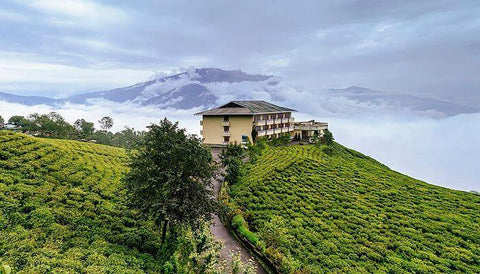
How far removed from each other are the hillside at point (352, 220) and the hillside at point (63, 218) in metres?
8.77

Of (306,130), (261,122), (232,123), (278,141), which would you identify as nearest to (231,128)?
(232,123)

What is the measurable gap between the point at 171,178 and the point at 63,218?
803cm

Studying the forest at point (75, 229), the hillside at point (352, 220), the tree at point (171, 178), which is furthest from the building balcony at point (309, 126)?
the tree at point (171, 178)

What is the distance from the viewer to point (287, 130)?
71.2 meters

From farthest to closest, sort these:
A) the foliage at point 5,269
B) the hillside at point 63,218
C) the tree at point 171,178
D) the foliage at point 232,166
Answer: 1. the foliage at point 232,166
2. the tree at point 171,178
3. the hillside at point 63,218
4. the foliage at point 5,269

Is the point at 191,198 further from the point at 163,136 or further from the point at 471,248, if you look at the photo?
the point at 471,248

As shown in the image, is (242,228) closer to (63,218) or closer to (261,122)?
(63,218)

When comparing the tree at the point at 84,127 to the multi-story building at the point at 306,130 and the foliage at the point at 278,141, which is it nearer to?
the foliage at the point at 278,141

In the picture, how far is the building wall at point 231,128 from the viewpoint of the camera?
2275 inches

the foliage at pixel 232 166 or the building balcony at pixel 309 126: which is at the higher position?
the building balcony at pixel 309 126

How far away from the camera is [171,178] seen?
608 inches

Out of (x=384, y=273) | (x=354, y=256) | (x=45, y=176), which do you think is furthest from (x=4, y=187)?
(x=384, y=273)

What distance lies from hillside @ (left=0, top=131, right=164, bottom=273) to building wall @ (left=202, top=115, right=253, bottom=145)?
3384cm

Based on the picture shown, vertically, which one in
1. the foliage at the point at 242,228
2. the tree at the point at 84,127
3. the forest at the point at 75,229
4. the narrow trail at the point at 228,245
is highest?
the tree at the point at 84,127
